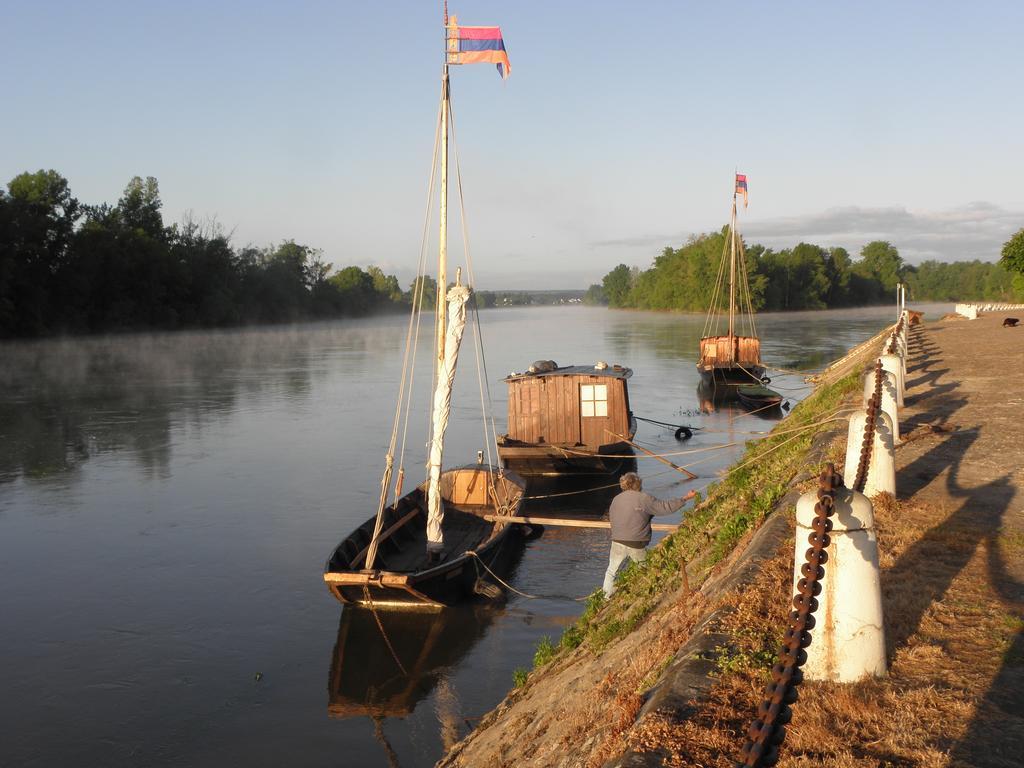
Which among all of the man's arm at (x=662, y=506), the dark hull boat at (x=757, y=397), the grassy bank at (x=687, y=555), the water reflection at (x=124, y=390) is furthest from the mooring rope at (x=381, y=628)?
the dark hull boat at (x=757, y=397)

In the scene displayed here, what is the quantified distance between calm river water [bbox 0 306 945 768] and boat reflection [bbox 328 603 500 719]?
0.12 ft

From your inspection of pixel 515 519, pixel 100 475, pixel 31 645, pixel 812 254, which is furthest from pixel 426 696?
pixel 812 254

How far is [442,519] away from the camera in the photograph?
16031mm

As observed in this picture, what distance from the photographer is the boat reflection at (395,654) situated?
11562mm

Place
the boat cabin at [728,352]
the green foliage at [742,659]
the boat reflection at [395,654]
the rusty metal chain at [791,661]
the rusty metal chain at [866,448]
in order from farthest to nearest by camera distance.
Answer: the boat cabin at [728,352], the boat reflection at [395,654], the rusty metal chain at [866,448], the green foliage at [742,659], the rusty metal chain at [791,661]

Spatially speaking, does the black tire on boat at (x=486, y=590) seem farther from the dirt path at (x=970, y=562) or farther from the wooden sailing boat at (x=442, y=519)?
the dirt path at (x=970, y=562)

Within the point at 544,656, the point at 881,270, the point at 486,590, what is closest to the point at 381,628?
the point at 486,590

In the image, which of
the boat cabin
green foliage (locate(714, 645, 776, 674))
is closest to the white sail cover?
green foliage (locate(714, 645, 776, 674))

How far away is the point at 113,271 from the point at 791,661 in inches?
3568

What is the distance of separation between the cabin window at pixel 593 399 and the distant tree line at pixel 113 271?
102ft

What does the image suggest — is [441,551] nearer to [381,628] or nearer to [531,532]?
[381,628]

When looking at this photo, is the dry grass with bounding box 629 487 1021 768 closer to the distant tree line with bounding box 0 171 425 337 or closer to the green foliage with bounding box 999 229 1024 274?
the distant tree line with bounding box 0 171 425 337

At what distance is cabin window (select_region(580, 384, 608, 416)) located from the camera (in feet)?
83.9

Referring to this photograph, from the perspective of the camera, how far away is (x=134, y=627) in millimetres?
13953
